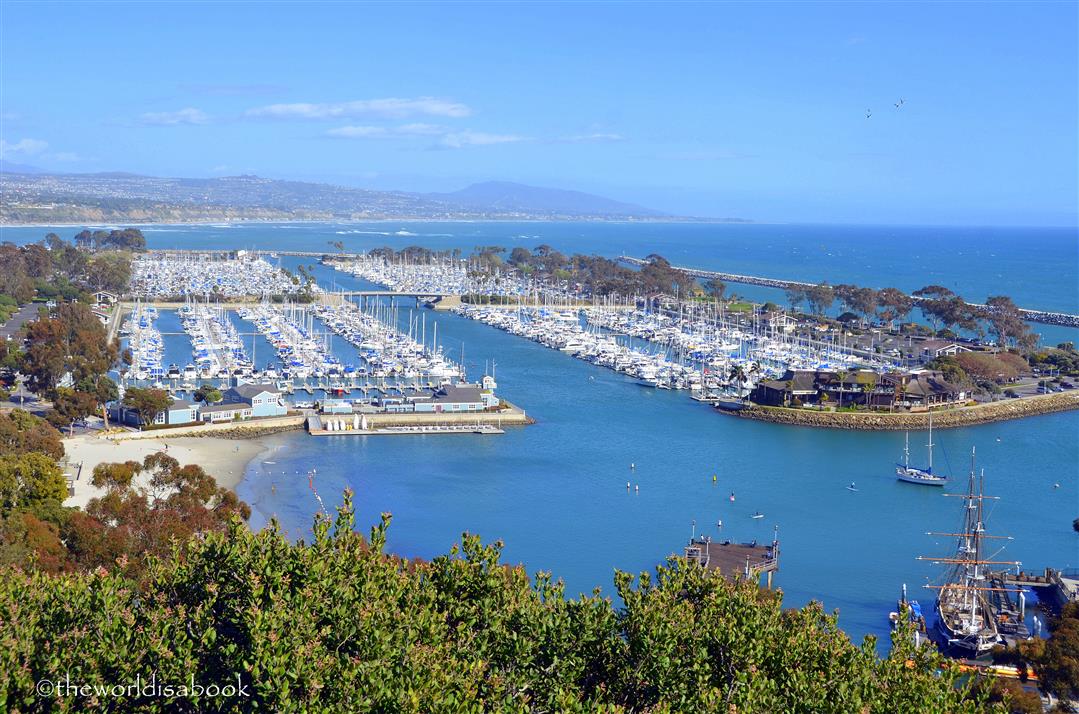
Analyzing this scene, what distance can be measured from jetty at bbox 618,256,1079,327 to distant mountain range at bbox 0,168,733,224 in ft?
170

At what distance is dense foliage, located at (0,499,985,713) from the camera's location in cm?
477

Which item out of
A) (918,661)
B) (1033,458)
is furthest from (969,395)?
(918,661)

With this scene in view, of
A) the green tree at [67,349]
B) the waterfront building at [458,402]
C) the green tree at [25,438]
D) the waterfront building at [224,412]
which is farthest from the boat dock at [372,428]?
the green tree at [25,438]

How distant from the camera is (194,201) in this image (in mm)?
132625

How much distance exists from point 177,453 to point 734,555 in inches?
338

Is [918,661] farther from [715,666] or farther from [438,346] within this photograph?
[438,346]

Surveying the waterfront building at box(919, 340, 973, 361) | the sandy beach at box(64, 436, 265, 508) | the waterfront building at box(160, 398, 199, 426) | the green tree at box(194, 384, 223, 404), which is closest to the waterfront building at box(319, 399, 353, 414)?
the sandy beach at box(64, 436, 265, 508)

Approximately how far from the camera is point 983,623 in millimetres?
10422

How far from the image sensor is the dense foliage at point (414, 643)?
4.77 meters

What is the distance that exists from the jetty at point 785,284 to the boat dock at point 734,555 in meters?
22.8

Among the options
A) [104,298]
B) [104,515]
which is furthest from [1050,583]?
[104,298]

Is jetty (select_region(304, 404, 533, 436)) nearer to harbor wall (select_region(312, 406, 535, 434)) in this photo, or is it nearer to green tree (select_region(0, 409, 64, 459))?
harbor wall (select_region(312, 406, 535, 434))

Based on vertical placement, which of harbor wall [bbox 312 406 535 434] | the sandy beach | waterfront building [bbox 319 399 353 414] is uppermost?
waterfront building [bbox 319 399 353 414]

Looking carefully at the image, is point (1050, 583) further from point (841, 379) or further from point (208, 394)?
point (208, 394)
